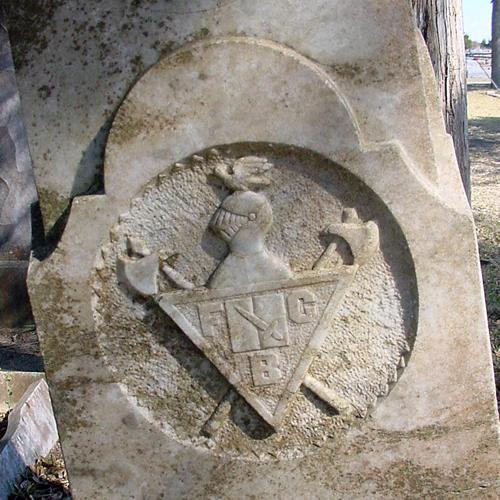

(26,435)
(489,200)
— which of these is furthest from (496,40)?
(26,435)

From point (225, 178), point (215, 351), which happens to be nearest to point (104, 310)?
point (215, 351)

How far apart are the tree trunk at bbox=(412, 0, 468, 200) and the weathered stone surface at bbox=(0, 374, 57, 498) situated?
6.89ft

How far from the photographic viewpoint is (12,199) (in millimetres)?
4586

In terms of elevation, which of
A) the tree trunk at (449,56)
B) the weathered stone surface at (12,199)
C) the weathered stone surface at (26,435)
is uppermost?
the tree trunk at (449,56)

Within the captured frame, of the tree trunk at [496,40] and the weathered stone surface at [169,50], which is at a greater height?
the weathered stone surface at [169,50]

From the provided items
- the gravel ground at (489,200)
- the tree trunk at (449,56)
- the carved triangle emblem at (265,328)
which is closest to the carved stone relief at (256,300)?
the carved triangle emblem at (265,328)

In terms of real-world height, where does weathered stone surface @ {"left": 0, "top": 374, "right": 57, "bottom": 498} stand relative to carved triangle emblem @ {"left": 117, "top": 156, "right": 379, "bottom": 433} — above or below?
below

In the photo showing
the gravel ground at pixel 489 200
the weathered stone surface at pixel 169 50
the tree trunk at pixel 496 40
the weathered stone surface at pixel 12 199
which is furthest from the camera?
the tree trunk at pixel 496 40

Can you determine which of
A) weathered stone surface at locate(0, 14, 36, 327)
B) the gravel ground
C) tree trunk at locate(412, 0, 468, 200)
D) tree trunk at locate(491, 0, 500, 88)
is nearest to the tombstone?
tree trunk at locate(412, 0, 468, 200)

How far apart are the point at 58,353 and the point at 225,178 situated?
0.61 meters

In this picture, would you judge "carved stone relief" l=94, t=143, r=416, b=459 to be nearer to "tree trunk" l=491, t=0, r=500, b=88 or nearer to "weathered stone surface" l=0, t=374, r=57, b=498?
"weathered stone surface" l=0, t=374, r=57, b=498

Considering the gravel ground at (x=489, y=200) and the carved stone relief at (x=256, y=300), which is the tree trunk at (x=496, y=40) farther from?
the carved stone relief at (x=256, y=300)

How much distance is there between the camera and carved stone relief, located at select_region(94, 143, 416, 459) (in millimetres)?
1556

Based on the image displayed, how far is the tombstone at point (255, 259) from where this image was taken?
149cm
